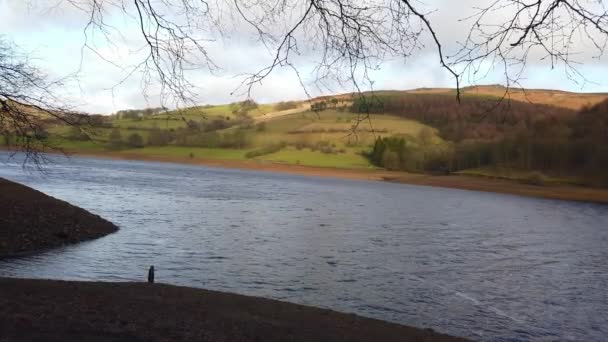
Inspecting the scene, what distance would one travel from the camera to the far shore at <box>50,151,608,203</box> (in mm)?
86812

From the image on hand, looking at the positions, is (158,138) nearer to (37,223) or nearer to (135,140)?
(135,140)

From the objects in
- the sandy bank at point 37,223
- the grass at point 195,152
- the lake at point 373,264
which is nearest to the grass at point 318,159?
the grass at point 195,152

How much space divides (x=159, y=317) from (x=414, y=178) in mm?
105664

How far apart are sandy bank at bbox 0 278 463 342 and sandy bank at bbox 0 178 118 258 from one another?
31.1ft

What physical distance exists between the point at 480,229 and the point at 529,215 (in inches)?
644

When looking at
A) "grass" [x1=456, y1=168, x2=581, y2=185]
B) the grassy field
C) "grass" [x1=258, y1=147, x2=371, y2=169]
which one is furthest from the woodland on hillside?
"grass" [x1=258, y1=147, x2=371, y2=169]

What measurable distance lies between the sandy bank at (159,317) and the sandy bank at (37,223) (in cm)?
947

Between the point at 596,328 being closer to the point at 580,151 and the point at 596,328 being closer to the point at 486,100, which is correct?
the point at 486,100

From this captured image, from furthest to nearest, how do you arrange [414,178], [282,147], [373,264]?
[282,147]
[414,178]
[373,264]

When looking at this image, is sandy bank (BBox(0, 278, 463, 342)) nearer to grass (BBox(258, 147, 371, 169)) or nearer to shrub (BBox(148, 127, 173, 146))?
→ grass (BBox(258, 147, 371, 169))

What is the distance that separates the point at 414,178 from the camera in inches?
4405

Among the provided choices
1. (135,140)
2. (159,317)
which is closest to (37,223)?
(159,317)

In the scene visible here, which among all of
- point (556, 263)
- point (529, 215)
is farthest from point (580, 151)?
point (556, 263)

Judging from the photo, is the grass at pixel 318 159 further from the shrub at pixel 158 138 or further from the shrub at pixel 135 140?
the shrub at pixel 135 140
